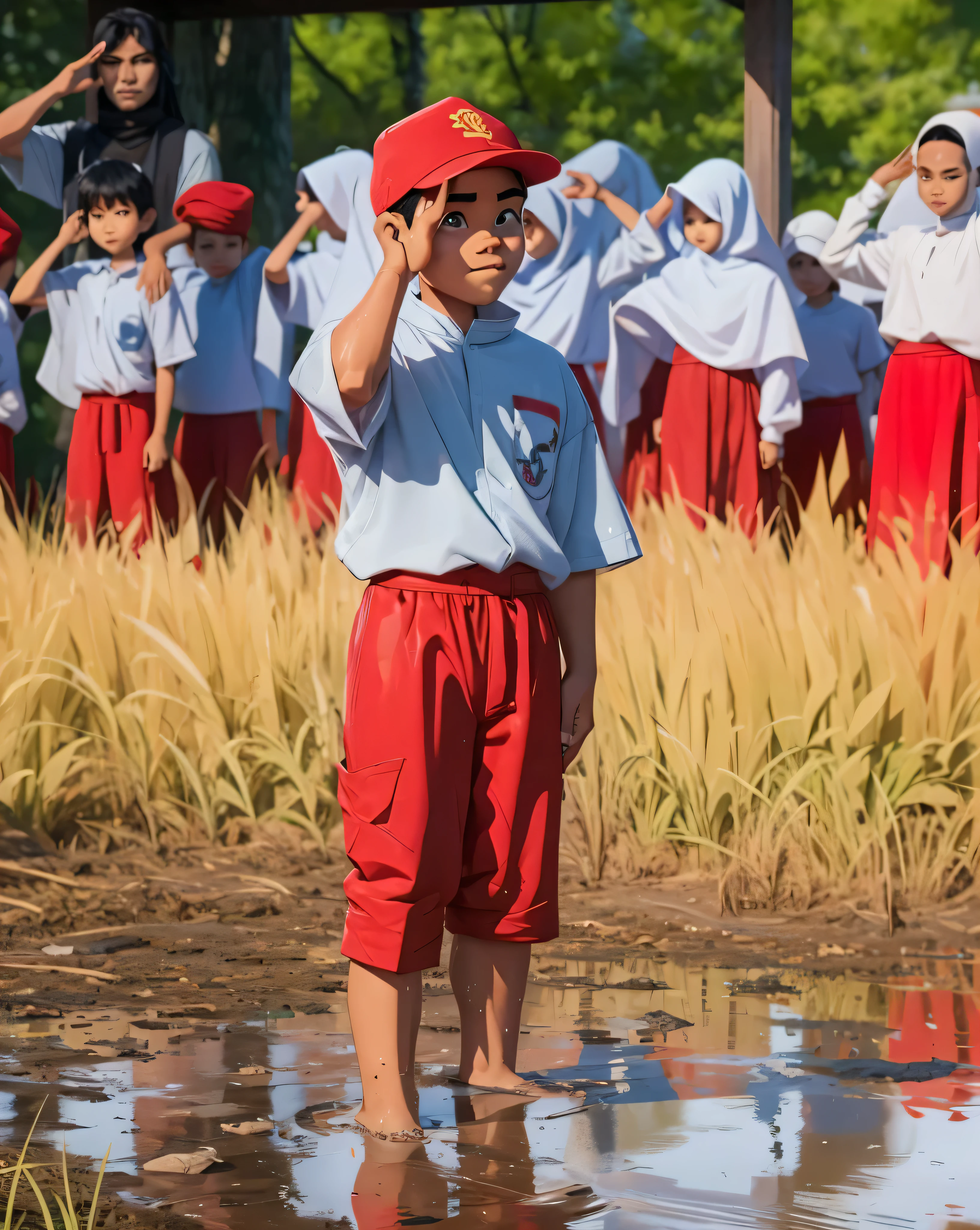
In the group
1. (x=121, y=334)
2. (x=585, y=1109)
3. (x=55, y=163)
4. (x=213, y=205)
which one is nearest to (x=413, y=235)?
(x=585, y=1109)

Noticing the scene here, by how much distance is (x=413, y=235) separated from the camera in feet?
7.86

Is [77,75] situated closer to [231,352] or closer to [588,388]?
[231,352]

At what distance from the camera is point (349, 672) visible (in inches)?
99.0

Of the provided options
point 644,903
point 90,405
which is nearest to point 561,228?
point 90,405

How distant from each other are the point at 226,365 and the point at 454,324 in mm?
4847

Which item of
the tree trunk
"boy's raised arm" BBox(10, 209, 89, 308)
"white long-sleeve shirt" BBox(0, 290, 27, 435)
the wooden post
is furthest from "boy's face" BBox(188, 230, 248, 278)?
the tree trunk

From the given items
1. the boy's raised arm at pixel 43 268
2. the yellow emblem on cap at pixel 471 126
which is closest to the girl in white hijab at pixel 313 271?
the boy's raised arm at pixel 43 268

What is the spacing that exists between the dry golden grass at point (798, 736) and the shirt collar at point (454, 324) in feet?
5.28

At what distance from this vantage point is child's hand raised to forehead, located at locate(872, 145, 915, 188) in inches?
240

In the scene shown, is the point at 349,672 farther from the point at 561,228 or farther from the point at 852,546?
the point at 561,228

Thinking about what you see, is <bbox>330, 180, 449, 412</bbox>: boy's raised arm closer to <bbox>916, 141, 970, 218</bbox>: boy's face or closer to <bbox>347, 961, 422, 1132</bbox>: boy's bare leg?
<bbox>347, 961, 422, 1132</bbox>: boy's bare leg

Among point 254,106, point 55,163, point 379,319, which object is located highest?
point 254,106

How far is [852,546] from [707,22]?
17113mm

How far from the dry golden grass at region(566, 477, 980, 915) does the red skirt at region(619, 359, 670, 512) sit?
268 centimetres
